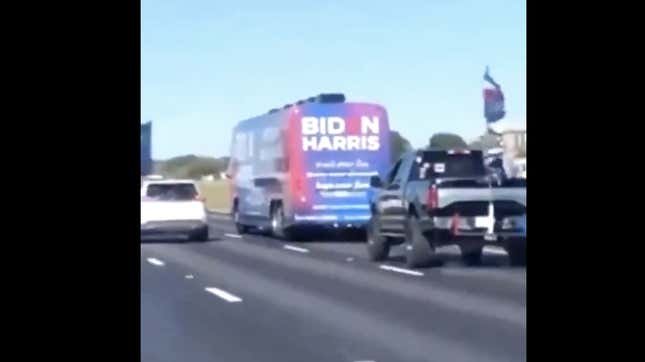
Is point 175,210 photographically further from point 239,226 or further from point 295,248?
point 239,226

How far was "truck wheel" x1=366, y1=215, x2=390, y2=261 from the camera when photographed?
22172 millimetres

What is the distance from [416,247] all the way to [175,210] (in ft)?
20.8

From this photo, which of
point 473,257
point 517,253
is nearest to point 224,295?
point 517,253

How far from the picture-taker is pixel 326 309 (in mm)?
14664

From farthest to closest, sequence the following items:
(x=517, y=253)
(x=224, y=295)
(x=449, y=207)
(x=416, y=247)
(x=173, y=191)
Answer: (x=173, y=191)
(x=517, y=253)
(x=416, y=247)
(x=449, y=207)
(x=224, y=295)

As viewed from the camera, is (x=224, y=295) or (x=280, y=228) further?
(x=280, y=228)

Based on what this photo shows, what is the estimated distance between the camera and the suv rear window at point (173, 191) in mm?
23766

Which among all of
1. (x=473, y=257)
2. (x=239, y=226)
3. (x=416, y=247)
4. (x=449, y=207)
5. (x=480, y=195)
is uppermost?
(x=480, y=195)

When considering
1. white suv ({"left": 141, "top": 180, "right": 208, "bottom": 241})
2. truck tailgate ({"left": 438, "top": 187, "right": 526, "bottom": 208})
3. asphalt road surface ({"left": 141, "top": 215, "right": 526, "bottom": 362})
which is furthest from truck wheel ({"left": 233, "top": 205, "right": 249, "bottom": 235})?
truck tailgate ({"left": 438, "top": 187, "right": 526, "bottom": 208})

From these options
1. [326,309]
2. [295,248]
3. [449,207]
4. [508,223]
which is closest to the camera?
[326,309]

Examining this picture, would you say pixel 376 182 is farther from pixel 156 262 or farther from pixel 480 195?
pixel 156 262

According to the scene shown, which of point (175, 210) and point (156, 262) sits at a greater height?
point (175, 210)
